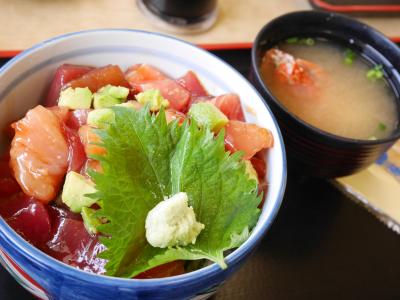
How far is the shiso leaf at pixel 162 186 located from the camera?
0.94 m

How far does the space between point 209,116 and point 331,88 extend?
838 millimetres

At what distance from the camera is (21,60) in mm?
1148

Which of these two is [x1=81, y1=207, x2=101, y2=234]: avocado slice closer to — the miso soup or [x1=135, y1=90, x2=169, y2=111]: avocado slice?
[x1=135, y1=90, x2=169, y2=111]: avocado slice

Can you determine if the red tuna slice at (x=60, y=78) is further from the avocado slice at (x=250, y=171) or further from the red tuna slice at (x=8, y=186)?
the avocado slice at (x=250, y=171)

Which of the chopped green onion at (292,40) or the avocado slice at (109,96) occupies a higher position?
the avocado slice at (109,96)

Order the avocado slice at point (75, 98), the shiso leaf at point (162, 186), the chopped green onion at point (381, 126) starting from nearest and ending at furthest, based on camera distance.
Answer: the shiso leaf at point (162, 186) < the avocado slice at point (75, 98) < the chopped green onion at point (381, 126)

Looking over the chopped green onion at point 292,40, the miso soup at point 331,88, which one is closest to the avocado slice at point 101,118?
the miso soup at point 331,88

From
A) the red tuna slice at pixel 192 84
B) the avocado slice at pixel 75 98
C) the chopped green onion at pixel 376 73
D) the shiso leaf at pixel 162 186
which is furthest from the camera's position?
the chopped green onion at pixel 376 73

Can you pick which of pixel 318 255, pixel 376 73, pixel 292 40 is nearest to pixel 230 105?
pixel 318 255

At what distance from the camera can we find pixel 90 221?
99cm

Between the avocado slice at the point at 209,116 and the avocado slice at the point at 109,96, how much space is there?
0.19 metres

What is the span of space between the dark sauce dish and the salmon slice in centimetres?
64

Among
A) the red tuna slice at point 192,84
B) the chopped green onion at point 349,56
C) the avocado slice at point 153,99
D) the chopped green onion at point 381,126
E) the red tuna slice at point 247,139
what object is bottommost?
the chopped green onion at point 381,126

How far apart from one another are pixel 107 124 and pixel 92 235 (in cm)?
26
